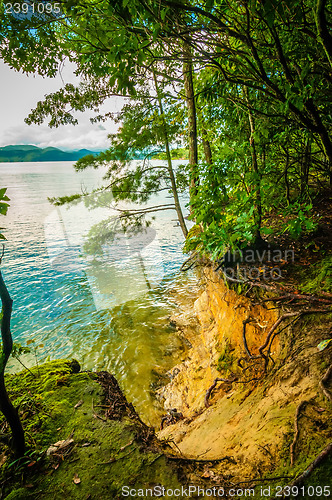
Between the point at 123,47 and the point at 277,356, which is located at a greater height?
the point at 123,47

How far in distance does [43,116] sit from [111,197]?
3.59 m

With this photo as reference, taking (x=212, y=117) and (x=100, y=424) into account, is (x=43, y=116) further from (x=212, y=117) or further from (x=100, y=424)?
(x=100, y=424)

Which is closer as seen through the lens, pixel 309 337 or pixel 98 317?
pixel 309 337

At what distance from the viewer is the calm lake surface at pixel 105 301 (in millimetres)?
6195

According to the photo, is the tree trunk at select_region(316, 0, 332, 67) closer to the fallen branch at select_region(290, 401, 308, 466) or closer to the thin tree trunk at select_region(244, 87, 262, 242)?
the thin tree trunk at select_region(244, 87, 262, 242)

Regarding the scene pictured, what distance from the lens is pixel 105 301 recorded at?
32.5 feet

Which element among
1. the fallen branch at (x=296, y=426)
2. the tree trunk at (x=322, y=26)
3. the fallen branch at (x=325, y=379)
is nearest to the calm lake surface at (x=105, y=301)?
the fallen branch at (x=296, y=426)

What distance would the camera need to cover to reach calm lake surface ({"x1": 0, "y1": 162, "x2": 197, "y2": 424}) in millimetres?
6195

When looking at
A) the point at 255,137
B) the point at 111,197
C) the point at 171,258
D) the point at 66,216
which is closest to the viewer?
the point at 255,137

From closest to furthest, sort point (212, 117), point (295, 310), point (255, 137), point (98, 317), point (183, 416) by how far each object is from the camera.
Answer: point (295, 310), point (255, 137), point (183, 416), point (212, 117), point (98, 317)

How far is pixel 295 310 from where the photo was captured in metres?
2.63

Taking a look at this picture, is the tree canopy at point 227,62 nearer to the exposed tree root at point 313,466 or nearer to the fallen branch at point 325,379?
the fallen branch at point 325,379

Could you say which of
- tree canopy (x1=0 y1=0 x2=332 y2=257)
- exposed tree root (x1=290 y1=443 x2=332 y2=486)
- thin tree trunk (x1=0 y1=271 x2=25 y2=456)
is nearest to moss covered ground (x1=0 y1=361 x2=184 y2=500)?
thin tree trunk (x1=0 y1=271 x2=25 y2=456)

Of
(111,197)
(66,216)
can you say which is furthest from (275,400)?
(66,216)
